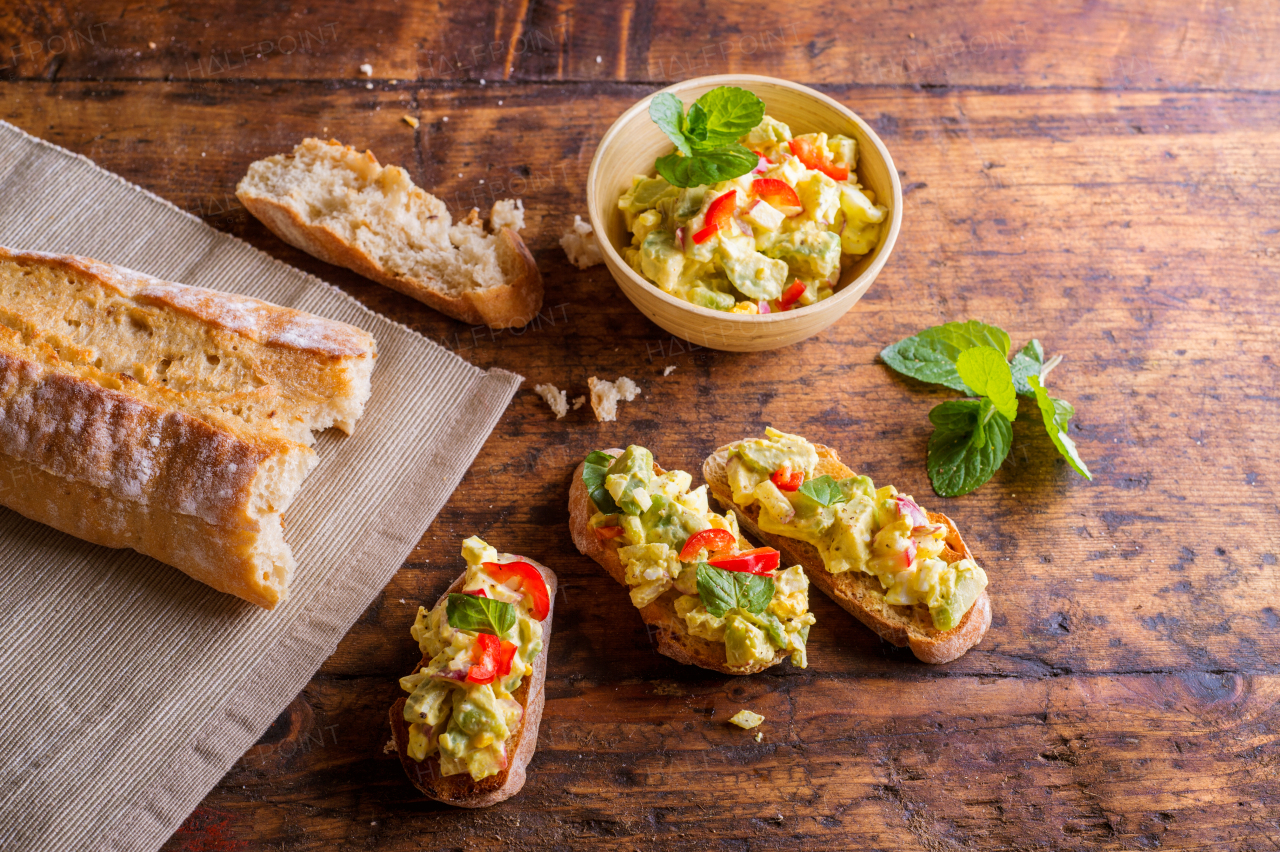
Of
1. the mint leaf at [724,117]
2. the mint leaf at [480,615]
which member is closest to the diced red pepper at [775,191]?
the mint leaf at [724,117]

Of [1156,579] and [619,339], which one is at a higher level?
[619,339]

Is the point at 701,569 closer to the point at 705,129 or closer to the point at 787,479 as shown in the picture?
the point at 787,479

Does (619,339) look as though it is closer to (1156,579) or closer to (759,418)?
(759,418)

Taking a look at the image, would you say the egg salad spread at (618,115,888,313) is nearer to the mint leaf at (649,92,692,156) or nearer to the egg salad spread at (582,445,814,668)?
the mint leaf at (649,92,692,156)

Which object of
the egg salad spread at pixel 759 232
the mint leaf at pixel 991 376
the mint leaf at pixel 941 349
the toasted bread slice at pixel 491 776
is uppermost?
the egg salad spread at pixel 759 232

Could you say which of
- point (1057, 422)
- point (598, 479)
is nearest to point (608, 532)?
point (598, 479)

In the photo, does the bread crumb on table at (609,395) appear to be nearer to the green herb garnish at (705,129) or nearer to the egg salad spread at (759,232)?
the egg salad spread at (759,232)

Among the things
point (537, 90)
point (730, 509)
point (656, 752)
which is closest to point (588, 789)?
point (656, 752)

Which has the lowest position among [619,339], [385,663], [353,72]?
[385,663]

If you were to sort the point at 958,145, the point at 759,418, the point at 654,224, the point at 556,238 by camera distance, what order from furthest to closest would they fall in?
the point at 958,145
the point at 556,238
the point at 759,418
the point at 654,224
